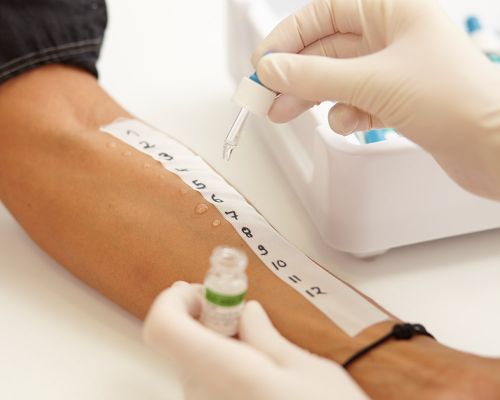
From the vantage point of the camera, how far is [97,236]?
0.99 m

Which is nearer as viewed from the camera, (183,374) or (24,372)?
(183,374)

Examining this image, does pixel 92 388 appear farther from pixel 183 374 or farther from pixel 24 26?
pixel 24 26

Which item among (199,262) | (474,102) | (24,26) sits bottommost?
(199,262)

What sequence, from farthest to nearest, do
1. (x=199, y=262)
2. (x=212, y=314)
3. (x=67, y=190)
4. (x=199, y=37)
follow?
(x=199, y=37) < (x=67, y=190) < (x=199, y=262) < (x=212, y=314)

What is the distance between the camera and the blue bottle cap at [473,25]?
1.28m

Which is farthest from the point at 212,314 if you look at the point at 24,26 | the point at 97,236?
the point at 24,26

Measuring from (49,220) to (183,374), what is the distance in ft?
1.33

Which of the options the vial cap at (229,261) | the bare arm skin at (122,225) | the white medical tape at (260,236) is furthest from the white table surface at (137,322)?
the vial cap at (229,261)

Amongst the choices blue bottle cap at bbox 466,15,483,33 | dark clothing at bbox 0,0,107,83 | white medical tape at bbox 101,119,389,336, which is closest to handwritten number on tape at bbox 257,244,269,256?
white medical tape at bbox 101,119,389,336

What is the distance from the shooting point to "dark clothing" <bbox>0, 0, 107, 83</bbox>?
1093mm

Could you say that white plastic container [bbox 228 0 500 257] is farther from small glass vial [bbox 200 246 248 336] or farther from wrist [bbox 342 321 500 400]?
small glass vial [bbox 200 246 248 336]

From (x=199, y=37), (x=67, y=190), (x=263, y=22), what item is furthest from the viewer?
(x=199, y=37)

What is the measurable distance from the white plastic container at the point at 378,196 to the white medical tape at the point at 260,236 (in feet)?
0.33

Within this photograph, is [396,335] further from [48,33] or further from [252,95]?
[48,33]
